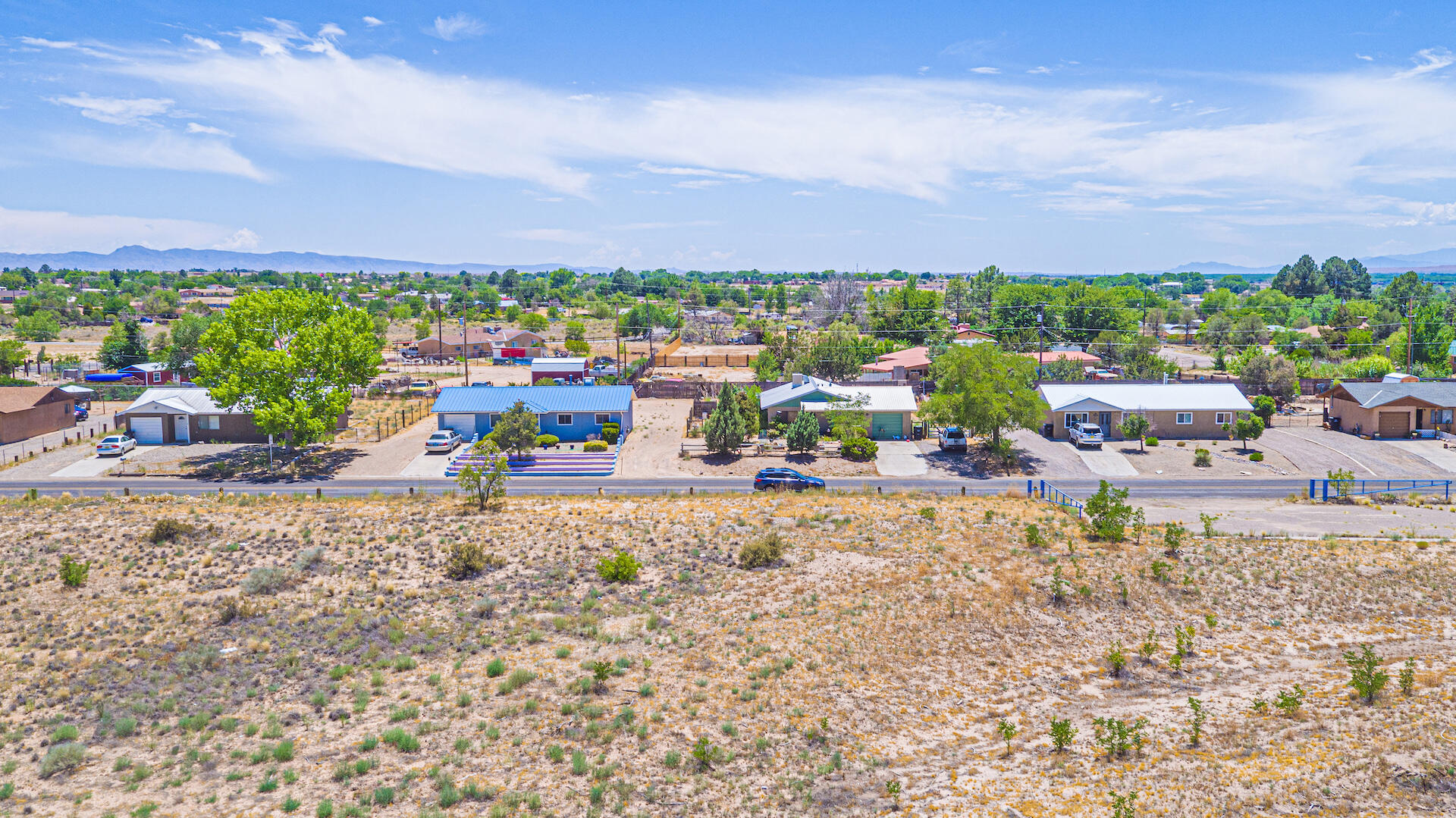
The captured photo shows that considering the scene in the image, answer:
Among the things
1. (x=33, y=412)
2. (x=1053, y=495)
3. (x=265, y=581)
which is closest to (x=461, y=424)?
(x=33, y=412)

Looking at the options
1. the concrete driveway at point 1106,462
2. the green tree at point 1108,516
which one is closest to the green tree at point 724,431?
the concrete driveway at point 1106,462

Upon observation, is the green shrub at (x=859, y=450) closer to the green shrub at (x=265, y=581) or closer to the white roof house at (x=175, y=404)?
the green shrub at (x=265, y=581)

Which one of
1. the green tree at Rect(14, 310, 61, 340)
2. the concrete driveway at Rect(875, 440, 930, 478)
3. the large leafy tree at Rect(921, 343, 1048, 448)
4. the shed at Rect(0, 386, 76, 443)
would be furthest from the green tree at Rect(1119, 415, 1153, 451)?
the green tree at Rect(14, 310, 61, 340)

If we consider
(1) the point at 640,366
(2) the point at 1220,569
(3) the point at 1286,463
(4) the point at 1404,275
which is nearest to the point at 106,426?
(1) the point at 640,366

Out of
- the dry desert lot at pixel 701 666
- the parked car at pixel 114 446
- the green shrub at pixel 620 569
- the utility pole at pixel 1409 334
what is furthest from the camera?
the utility pole at pixel 1409 334

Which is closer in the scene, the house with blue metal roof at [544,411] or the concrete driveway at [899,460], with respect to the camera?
the concrete driveway at [899,460]

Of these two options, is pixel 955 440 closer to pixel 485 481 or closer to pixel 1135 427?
pixel 1135 427

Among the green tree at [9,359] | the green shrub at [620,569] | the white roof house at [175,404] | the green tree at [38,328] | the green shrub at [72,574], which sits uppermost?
the green tree at [38,328]
